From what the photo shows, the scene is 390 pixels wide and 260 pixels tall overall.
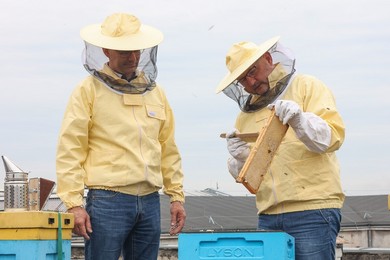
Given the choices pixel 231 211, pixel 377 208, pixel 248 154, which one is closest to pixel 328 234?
pixel 248 154

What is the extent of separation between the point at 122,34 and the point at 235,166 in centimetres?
96

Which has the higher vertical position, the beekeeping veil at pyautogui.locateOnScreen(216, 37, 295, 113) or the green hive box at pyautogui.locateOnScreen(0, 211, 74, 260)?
the beekeeping veil at pyautogui.locateOnScreen(216, 37, 295, 113)

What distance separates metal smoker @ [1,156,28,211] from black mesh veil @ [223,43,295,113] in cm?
124

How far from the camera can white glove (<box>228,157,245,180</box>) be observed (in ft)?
15.5

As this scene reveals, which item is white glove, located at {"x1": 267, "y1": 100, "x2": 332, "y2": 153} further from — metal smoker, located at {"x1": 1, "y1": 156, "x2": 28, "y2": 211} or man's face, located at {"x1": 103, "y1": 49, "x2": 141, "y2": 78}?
metal smoker, located at {"x1": 1, "y1": 156, "x2": 28, "y2": 211}

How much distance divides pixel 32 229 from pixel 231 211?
1358 centimetres

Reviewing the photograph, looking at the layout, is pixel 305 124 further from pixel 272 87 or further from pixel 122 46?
pixel 122 46

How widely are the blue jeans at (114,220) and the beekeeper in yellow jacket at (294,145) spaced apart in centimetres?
55

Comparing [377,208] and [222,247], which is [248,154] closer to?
[222,247]

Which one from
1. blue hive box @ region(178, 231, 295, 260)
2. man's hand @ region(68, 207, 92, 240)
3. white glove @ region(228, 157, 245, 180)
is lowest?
blue hive box @ region(178, 231, 295, 260)

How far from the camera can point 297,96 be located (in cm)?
461

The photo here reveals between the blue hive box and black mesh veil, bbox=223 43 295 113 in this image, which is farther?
black mesh veil, bbox=223 43 295 113

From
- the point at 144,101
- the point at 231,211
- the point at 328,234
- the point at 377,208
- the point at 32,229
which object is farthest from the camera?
the point at 377,208

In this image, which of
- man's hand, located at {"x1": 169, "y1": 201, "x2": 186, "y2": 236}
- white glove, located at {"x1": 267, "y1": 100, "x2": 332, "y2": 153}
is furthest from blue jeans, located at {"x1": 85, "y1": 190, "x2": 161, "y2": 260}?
white glove, located at {"x1": 267, "y1": 100, "x2": 332, "y2": 153}
